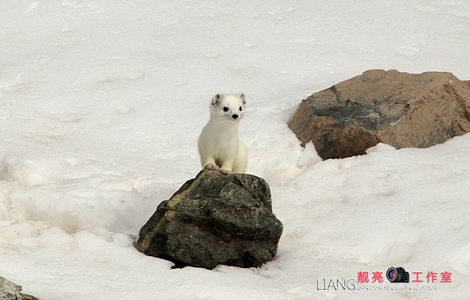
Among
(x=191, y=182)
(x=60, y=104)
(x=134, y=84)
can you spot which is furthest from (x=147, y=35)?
(x=191, y=182)

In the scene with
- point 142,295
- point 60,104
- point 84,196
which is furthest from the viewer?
point 60,104

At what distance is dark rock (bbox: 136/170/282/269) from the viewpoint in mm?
8438

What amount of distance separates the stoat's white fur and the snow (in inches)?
35.6

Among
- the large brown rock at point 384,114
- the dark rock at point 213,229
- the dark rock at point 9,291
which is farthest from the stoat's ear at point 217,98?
the dark rock at point 9,291

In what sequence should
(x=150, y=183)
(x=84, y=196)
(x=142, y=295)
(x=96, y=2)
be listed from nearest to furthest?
(x=142, y=295) → (x=84, y=196) → (x=150, y=183) → (x=96, y=2)

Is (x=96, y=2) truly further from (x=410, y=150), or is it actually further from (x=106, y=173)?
(x=410, y=150)

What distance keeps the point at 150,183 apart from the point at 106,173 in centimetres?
65

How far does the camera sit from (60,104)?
1318 centimetres

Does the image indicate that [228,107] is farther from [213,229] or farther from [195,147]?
[195,147]

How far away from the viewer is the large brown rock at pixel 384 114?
37.1ft

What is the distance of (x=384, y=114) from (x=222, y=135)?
9.99 ft

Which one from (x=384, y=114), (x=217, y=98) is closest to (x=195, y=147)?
(x=217, y=98)

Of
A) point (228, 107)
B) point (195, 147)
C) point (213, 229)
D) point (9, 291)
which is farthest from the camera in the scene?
point (195, 147)

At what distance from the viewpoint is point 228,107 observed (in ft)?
30.4
